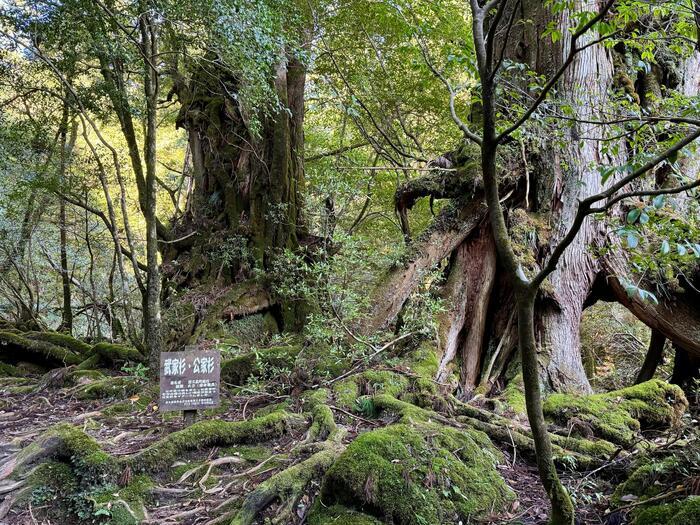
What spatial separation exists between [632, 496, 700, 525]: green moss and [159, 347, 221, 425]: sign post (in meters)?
3.13

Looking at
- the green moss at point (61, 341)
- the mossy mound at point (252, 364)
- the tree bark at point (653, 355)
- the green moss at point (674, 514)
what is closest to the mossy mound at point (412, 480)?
the green moss at point (674, 514)

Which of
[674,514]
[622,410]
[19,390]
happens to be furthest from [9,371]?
[674,514]

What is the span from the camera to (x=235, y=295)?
25.4 feet

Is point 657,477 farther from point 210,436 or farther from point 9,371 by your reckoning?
point 9,371

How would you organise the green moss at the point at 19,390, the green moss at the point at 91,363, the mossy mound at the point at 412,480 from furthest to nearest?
the green moss at the point at 91,363
the green moss at the point at 19,390
the mossy mound at the point at 412,480

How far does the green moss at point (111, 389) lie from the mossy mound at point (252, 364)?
111 centimetres

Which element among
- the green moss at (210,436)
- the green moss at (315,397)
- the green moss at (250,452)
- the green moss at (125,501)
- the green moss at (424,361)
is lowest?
the green moss at (125,501)

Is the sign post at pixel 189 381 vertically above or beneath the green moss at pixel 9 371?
above

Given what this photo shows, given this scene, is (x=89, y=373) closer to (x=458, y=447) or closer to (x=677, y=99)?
(x=458, y=447)

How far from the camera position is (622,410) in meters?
4.79

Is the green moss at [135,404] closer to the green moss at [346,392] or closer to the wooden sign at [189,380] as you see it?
the wooden sign at [189,380]

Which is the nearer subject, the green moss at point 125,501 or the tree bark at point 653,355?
Answer: the green moss at point 125,501

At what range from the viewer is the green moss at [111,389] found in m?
5.66

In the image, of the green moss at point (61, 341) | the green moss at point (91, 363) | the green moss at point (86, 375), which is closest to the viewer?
the green moss at point (86, 375)
